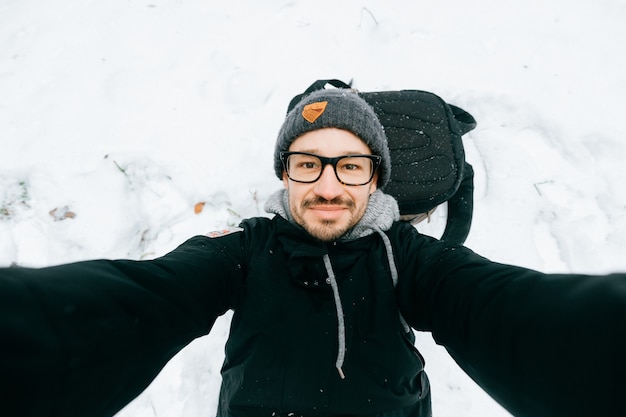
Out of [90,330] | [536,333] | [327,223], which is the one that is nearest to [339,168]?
[327,223]

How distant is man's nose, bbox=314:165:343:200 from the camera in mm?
1529

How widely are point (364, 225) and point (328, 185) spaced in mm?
235

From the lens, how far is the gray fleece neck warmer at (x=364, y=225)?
1370 mm

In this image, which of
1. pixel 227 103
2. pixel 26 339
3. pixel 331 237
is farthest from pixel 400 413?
pixel 227 103

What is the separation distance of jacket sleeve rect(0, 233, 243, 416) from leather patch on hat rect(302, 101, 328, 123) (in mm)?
868

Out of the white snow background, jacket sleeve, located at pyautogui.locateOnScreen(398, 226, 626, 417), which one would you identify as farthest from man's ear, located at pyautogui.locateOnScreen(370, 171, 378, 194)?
the white snow background

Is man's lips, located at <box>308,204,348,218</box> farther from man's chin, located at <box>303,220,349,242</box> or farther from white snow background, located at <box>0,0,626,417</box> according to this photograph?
white snow background, located at <box>0,0,626,417</box>

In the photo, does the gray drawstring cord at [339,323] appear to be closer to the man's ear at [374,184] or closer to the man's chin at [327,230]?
the man's chin at [327,230]

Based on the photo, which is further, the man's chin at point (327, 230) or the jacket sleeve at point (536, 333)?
the man's chin at point (327, 230)

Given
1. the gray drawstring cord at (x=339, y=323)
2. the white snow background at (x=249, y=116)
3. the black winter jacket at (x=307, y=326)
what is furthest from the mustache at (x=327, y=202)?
the white snow background at (x=249, y=116)

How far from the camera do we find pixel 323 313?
4.68 feet

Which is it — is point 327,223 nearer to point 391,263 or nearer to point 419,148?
point 391,263

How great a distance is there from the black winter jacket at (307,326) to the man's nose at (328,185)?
8.3 inches

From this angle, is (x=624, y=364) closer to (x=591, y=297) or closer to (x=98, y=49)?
(x=591, y=297)
